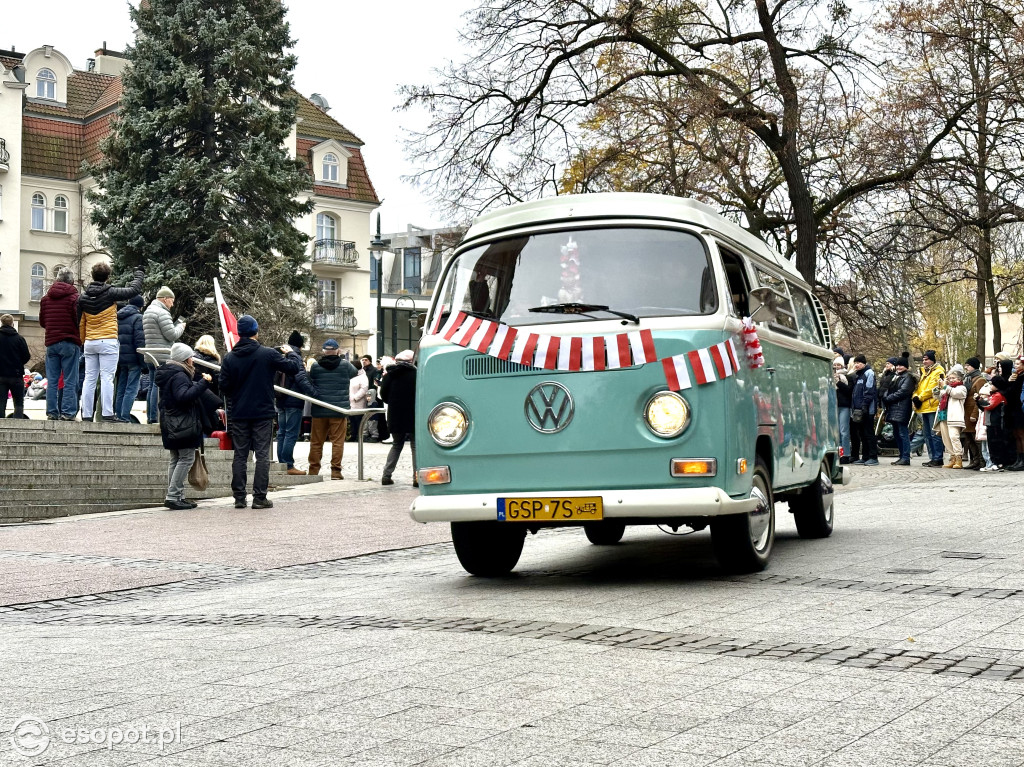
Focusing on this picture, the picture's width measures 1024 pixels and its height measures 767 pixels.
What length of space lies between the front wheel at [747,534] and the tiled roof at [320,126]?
200ft

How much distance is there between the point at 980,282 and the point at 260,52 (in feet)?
76.2

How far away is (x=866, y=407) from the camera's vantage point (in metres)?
24.5

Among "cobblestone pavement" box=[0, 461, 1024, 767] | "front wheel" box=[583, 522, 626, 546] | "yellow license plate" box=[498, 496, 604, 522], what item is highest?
"yellow license plate" box=[498, 496, 604, 522]

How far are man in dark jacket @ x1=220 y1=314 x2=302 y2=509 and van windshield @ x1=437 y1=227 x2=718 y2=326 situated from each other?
7.03 m

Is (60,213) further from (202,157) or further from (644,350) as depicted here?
(644,350)

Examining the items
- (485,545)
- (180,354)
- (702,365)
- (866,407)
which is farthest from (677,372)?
(866,407)

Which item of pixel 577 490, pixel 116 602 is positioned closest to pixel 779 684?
pixel 577 490

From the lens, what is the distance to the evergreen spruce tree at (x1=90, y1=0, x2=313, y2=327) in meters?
42.6

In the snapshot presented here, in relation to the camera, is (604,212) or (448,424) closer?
(448,424)

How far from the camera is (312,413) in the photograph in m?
20.3

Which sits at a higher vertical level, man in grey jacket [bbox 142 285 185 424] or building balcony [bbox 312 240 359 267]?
building balcony [bbox 312 240 359 267]

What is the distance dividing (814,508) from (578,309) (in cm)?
416

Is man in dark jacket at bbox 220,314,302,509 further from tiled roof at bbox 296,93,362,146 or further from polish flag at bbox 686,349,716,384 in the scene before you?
tiled roof at bbox 296,93,362,146

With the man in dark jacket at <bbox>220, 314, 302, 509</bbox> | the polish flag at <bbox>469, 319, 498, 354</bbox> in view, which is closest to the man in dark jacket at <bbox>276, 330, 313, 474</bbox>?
the man in dark jacket at <bbox>220, 314, 302, 509</bbox>
